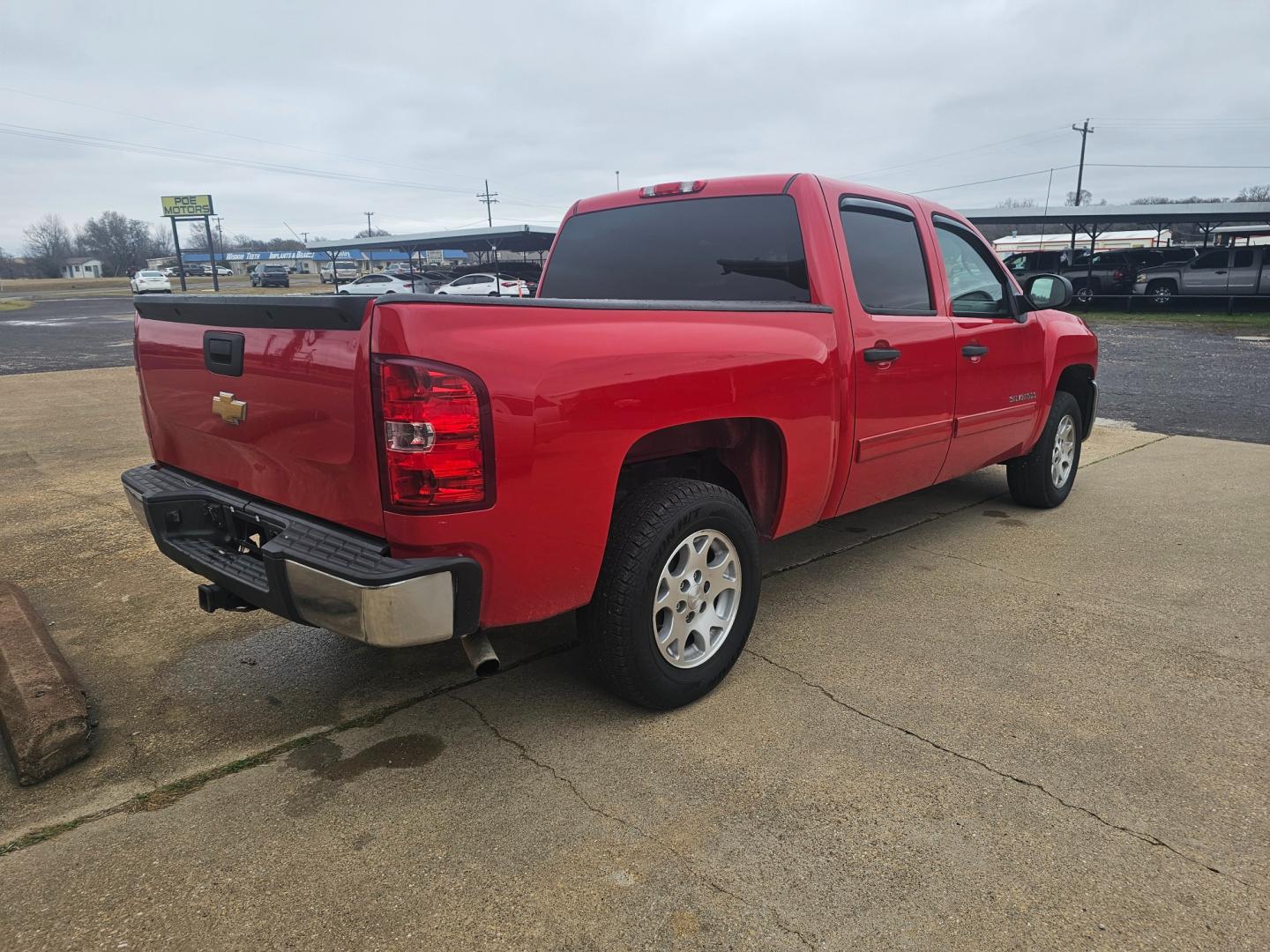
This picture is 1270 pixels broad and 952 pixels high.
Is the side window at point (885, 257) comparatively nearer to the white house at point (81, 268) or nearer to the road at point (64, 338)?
the road at point (64, 338)

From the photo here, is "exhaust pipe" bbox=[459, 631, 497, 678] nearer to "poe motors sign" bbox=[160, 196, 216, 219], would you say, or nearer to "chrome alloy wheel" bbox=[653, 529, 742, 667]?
"chrome alloy wheel" bbox=[653, 529, 742, 667]

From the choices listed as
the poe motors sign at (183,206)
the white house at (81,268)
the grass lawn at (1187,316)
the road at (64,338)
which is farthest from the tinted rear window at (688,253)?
the white house at (81,268)

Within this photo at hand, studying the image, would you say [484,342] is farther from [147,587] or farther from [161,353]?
[147,587]

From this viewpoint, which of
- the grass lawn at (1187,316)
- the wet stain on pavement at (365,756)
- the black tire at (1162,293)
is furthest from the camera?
the black tire at (1162,293)

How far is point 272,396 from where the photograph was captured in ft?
8.38

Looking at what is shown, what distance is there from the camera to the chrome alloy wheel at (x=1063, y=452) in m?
5.49

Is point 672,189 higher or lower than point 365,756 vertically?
higher

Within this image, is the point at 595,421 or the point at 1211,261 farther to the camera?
the point at 1211,261

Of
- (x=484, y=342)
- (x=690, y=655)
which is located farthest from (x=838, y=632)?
(x=484, y=342)

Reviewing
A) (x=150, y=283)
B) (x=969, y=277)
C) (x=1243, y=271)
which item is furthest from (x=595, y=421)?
(x=150, y=283)

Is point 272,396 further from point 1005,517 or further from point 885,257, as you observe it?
point 1005,517

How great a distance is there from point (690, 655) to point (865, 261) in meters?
1.93

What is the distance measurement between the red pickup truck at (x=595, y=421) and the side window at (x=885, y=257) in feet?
0.05

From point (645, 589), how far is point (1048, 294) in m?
3.40
